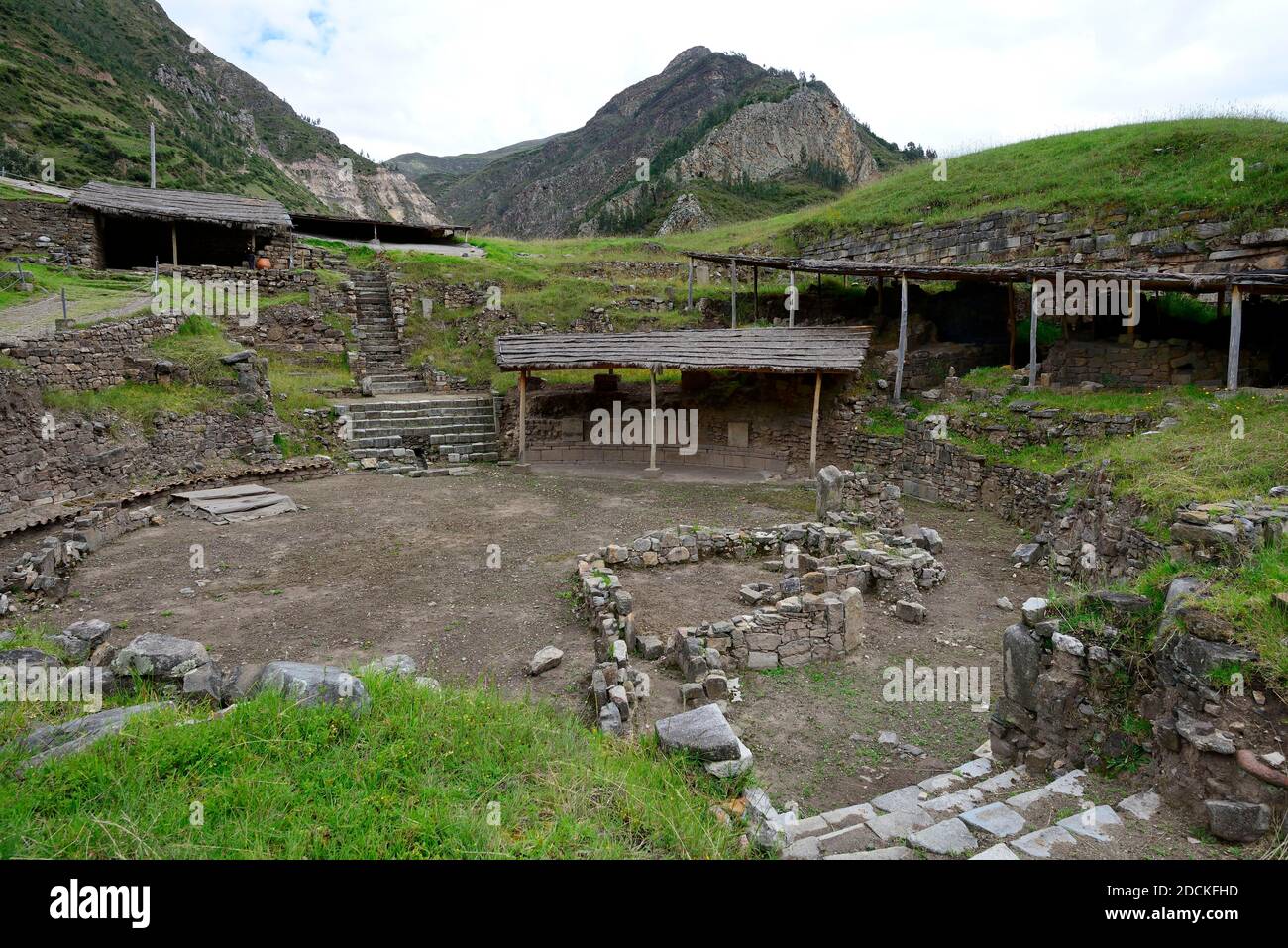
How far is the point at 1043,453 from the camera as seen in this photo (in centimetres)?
1396

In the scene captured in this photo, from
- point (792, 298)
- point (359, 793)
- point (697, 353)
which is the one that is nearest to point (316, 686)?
point (359, 793)

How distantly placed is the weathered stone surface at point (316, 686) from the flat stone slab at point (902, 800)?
3.80 meters

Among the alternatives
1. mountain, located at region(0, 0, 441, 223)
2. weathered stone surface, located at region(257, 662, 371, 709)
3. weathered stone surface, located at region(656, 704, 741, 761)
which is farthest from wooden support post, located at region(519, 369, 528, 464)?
mountain, located at region(0, 0, 441, 223)

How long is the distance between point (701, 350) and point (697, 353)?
0.75 ft

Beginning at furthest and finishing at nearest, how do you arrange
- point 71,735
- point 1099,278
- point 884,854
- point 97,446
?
point 1099,278
point 97,446
point 71,735
point 884,854

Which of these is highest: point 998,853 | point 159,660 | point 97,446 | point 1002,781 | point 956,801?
point 97,446

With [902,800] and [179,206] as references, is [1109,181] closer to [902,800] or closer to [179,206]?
[902,800]

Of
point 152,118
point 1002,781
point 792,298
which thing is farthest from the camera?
point 152,118

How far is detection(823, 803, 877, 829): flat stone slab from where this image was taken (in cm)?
470

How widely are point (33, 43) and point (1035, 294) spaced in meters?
62.4

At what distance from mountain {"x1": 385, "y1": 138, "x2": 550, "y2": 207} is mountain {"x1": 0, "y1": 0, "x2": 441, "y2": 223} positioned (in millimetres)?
24594

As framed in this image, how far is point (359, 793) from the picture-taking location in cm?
377

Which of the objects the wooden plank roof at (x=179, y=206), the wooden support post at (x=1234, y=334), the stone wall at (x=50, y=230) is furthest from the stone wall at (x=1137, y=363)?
the stone wall at (x=50, y=230)

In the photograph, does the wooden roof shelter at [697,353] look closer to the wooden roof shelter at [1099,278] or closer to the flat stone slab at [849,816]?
the wooden roof shelter at [1099,278]
